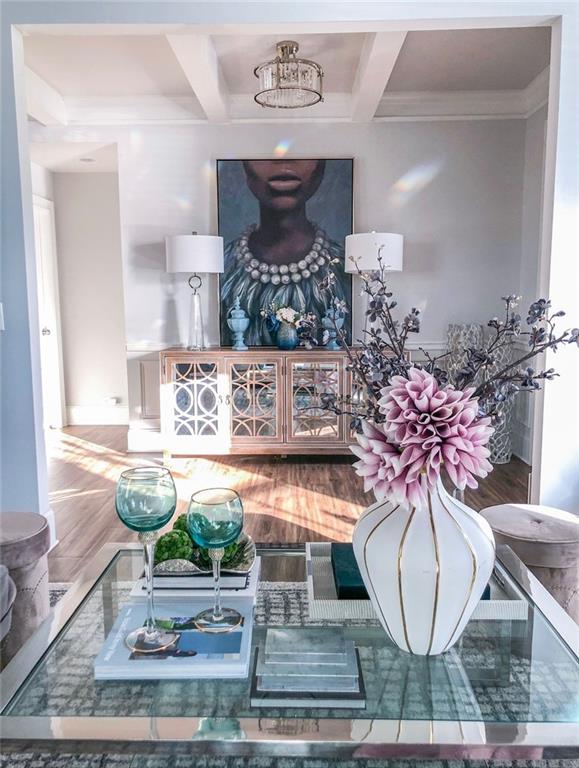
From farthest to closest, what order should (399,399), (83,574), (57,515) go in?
1. (57,515)
2. (83,574)
3. (399,399)

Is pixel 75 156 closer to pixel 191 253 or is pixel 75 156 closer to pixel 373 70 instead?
pixel 191 253

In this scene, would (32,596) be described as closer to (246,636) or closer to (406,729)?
(246,636)

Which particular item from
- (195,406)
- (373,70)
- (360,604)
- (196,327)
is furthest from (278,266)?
(360,604)

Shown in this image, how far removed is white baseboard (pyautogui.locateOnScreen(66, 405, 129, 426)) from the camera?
221 inches

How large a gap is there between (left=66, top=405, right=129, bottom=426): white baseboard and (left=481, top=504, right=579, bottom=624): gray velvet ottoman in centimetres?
425

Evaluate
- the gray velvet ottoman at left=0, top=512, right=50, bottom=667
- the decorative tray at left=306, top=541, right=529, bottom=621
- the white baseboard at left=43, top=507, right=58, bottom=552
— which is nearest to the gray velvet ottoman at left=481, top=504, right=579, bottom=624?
the decorative tray at left=306, top=541, right=529, bottom=621

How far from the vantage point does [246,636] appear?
1.26 meters

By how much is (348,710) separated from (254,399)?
318cm

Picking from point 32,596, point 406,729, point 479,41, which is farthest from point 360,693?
point 479,41

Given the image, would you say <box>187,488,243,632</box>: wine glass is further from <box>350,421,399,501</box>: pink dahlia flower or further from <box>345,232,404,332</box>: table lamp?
<box>345,232,404,332</box>: table lamp

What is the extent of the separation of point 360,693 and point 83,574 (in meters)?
0.81

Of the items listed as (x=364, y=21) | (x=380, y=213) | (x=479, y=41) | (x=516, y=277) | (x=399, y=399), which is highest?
(x=479, y=41)

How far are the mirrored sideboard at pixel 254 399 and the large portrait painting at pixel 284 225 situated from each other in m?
0.41

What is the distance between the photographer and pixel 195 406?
13.9ft
